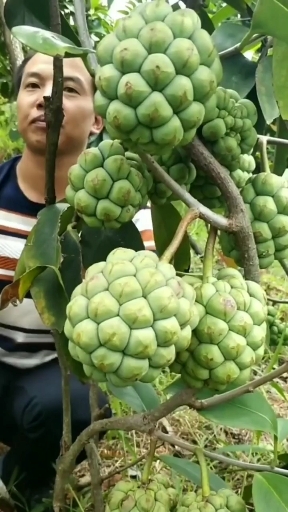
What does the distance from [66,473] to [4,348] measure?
60cm

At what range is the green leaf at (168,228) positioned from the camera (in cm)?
93

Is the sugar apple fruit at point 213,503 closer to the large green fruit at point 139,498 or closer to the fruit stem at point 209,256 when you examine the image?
the large green fruit at point 139,498

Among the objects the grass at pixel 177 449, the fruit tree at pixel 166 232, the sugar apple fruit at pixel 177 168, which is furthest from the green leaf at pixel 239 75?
the grass at pixel 177 449

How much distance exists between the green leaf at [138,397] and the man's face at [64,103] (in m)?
0.57

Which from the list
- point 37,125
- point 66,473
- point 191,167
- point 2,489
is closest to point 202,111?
point 191,167

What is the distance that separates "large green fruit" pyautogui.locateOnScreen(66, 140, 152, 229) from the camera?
0.73 meters

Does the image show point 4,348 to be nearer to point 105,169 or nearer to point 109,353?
point 105,169

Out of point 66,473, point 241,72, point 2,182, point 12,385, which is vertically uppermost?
point 241,72

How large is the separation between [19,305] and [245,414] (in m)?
0.76

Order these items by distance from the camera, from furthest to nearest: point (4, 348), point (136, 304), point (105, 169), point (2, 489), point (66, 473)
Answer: point (4, 348), point (2, 489), point (66, 473), point (105, 169), point (136, 304)

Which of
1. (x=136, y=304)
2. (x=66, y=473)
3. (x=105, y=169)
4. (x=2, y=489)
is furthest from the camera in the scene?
(x=2, y=489)

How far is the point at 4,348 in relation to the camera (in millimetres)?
1538

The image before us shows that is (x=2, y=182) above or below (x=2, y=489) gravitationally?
above

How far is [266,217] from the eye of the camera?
792 millimetres
